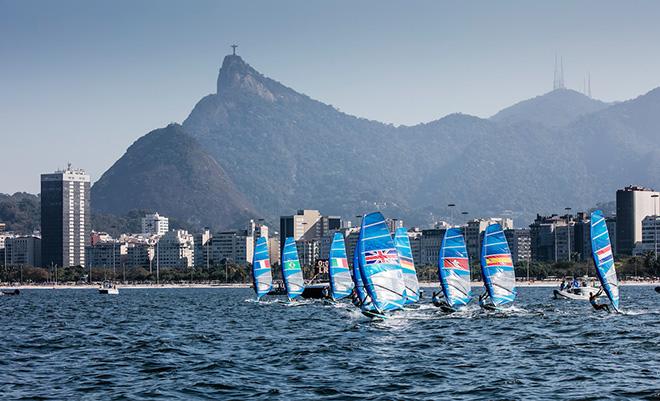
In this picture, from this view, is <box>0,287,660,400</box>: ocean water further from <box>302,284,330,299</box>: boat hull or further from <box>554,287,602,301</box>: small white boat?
<box>302,284,330,299</box>: boat hull

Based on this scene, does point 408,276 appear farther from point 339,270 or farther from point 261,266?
point 261,266

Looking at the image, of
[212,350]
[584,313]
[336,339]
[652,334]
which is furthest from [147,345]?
[584,313]

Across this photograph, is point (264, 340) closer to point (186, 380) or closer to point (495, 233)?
point (186, 380)

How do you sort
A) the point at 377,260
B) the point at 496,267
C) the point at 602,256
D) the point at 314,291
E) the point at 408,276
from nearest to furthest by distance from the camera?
the point at 377,260 < the point at 602,256 < the point at 496,267 < the point at 408,276 < the point at 314,291

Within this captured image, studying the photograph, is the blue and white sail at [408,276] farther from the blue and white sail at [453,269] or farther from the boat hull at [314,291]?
the boat hull at [314,291]

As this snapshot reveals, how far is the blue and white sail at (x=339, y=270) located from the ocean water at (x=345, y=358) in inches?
721

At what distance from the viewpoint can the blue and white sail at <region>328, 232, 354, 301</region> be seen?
376 ft

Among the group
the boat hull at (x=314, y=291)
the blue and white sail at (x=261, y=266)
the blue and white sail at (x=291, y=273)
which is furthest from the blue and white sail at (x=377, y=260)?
the boat hull at (x=314, y=291)

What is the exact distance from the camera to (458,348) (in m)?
65.8

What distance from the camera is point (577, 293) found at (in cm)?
14388

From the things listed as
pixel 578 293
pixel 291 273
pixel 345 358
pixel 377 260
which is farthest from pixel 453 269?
pixel 578 293

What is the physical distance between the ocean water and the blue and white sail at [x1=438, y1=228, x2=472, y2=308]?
245cm

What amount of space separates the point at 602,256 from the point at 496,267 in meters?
9.73

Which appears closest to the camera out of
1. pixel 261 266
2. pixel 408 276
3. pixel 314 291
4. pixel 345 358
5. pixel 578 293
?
pixel 345 358
